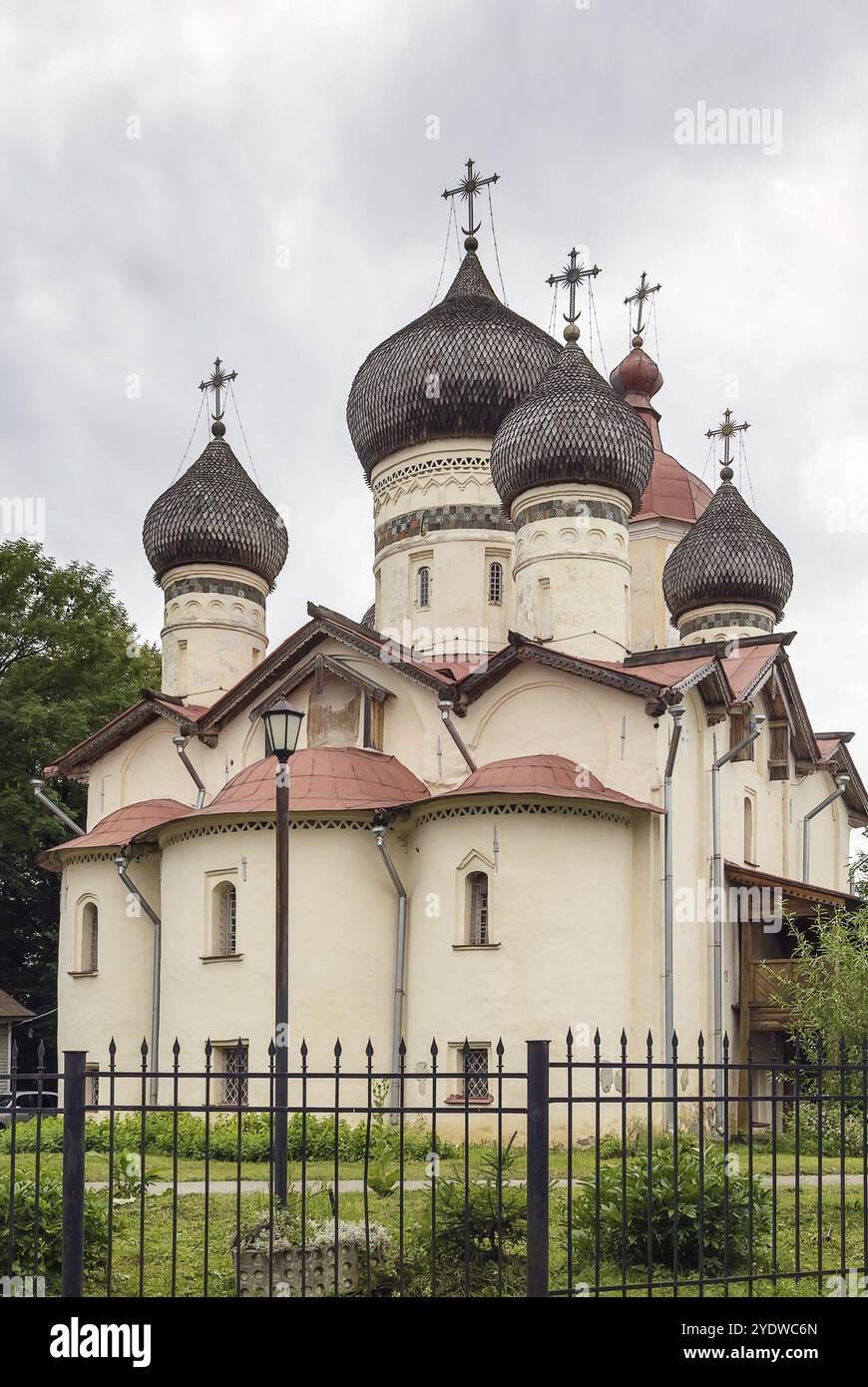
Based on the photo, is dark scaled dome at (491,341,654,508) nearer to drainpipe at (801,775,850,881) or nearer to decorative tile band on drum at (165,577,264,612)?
decorative tile band on drum at (165,577,264,612)

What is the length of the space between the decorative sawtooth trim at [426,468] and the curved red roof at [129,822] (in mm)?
5517

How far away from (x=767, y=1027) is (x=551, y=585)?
6006 mm

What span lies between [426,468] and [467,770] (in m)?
5.49

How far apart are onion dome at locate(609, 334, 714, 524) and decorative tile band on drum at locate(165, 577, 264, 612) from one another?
7071mm

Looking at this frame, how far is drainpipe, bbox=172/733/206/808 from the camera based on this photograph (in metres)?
21.3

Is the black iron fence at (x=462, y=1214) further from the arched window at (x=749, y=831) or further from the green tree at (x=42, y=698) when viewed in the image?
the green tree at (x=42, y=698)

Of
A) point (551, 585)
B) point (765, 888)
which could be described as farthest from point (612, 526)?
point (765, 888)

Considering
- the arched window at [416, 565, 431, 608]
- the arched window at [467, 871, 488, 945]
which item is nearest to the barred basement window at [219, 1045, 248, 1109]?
the arched window at [467, 871, 488, 945]

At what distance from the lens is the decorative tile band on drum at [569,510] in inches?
797

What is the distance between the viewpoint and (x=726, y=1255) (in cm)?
702

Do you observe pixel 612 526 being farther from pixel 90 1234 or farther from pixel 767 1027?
pixel 90 1234

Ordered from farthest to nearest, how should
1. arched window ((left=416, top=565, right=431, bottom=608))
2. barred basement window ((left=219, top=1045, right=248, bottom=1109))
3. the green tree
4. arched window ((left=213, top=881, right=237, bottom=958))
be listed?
the green tree < arched window ((left=416, top=565, right=431, bottom=608)) < arched window ((left=213, top=881, right=237, bottom=958)) < barred basement window ((left=219, top=1045, right=248, bottom=1109))
